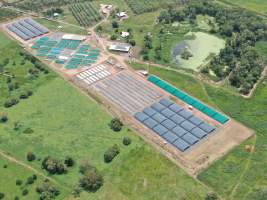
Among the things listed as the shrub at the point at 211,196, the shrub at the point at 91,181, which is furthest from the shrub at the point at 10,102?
the shrub at the point at 211,196

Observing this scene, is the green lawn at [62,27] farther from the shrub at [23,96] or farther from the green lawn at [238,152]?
the green lawn at [238,152]

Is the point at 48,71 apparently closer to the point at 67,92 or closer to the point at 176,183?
the point at 67,92

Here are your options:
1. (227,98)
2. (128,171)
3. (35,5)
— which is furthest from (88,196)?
(35,5)

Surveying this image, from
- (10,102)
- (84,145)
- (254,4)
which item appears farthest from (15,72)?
(254,4)

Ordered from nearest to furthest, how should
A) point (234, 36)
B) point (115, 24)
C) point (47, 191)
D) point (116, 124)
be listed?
point (47, 191)
point (116, 124)
point (234, 36)
point (115, 24)

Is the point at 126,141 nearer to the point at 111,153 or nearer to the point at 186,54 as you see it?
the point at 111,153
